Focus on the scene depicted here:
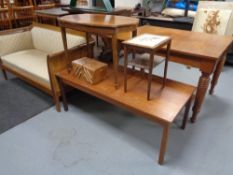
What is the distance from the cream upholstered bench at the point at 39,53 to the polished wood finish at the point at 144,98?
0.20 m

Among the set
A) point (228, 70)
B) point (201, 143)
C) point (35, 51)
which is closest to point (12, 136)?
point (35, 51)

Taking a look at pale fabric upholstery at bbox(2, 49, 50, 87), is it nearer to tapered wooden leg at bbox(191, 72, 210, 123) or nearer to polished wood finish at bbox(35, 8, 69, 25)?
polished wood finish at bbox(35, 8, 69, 25)

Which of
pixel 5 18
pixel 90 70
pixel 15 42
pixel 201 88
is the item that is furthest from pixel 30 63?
pixel 5 18

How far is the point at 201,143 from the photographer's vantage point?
5.54 ft

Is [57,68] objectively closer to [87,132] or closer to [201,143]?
[87,132]

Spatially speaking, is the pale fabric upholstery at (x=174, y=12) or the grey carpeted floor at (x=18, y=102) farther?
the pale fabric upholstery at (x=174, y=12)

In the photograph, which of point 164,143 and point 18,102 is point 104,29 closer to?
point 164,143

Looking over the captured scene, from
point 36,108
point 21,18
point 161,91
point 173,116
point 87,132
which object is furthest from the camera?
point 21,18

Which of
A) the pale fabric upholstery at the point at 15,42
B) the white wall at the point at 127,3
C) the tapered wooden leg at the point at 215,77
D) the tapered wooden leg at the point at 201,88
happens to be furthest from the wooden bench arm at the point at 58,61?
the white wall at the point at 127,3

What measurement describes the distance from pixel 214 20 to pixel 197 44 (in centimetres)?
109

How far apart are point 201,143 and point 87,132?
1.10 meters

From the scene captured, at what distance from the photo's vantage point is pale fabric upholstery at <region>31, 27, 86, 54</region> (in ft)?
7.11

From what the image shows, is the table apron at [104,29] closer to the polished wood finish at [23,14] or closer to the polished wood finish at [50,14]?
the polished wood finish at [50,14]

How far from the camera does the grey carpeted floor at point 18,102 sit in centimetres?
199
